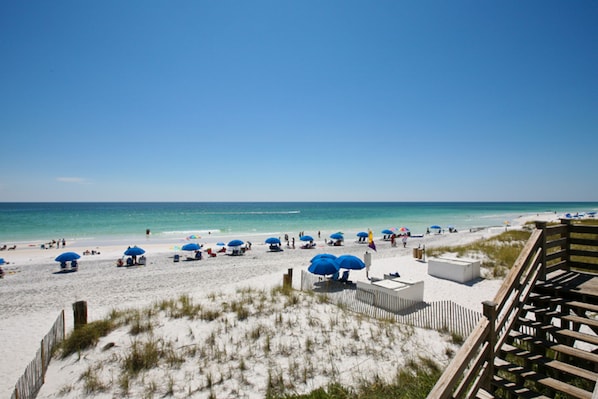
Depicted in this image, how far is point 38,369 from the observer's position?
259 inches

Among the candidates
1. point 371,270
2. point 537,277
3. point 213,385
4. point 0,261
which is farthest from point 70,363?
point 0,261

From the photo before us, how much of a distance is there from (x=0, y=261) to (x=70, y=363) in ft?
68.1

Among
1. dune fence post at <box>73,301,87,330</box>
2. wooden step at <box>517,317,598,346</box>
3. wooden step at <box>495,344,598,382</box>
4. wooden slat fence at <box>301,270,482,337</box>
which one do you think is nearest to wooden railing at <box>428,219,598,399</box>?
wooden step at <box>495,344,598,382</box>

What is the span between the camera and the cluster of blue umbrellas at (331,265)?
46.9 ft

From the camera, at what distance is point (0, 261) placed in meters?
20.9

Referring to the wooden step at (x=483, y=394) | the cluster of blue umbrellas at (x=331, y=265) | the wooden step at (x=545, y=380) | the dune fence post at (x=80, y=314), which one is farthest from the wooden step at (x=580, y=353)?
the dune fence post at (x=80, y=314)

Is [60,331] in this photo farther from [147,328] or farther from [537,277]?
[537,277]

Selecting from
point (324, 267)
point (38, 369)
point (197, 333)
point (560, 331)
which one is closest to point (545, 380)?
point (560, 331)

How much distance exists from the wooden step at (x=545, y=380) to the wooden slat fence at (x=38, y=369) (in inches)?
336

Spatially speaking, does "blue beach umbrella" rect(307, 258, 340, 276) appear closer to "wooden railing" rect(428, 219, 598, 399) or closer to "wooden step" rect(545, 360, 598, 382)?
"wooden railing" rect(428, 219, 598, 399)

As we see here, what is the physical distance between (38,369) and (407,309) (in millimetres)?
11690

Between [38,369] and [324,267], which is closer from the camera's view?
[38,369]

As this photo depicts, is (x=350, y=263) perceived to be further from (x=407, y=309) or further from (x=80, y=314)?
(x=80, y=314)

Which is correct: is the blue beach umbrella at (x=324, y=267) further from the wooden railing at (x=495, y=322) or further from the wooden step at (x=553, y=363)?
the wooden step at (x=553, y=363)
